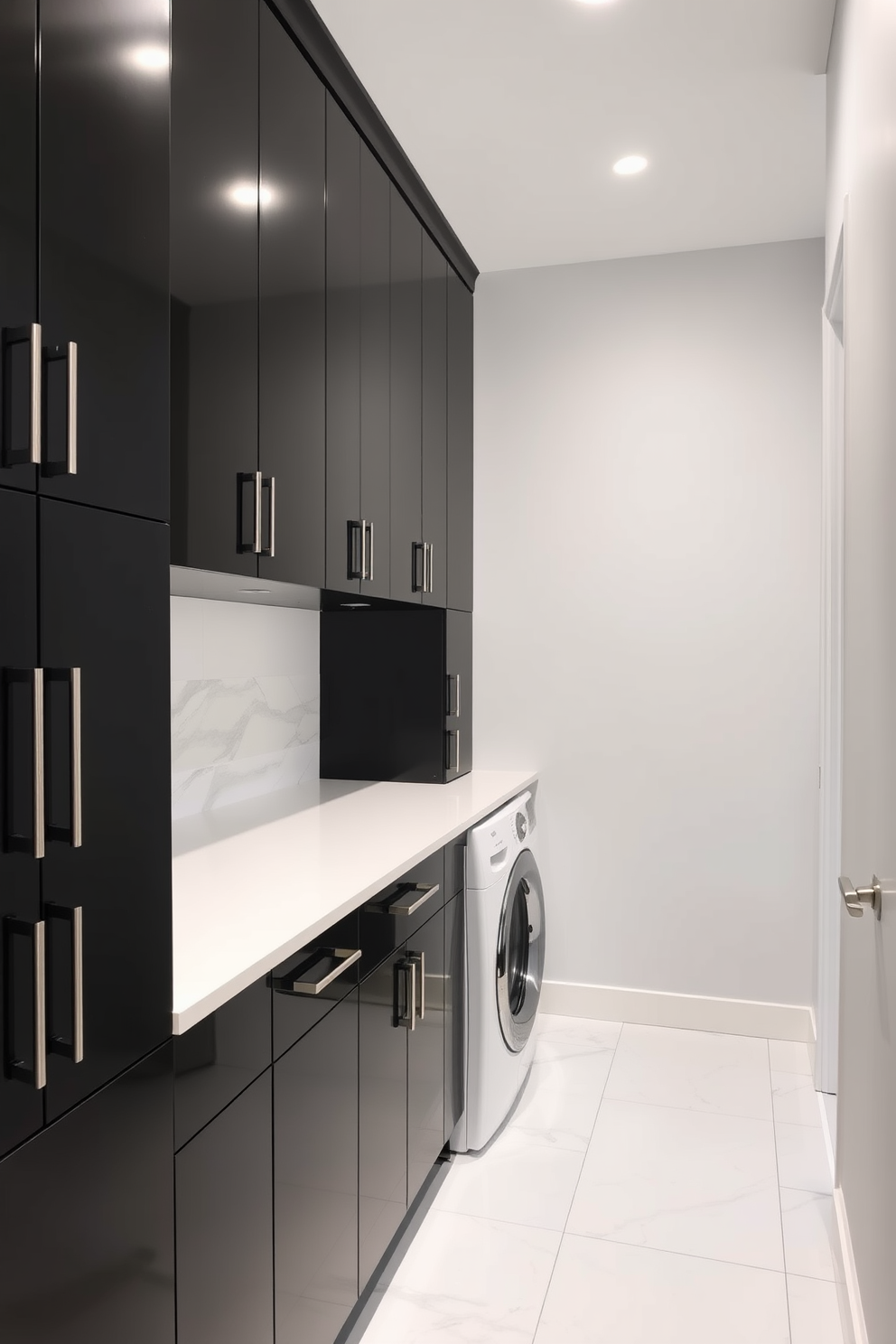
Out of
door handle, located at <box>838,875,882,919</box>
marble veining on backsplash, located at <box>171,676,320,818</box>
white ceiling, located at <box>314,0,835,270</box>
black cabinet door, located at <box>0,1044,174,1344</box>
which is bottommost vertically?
black cabinet door, located at <box>0,1044,174,1344</box>

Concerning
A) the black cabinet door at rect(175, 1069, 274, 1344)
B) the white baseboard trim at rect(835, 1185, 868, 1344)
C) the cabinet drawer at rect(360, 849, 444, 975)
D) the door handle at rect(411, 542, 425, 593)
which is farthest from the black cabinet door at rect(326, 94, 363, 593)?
the white baseboard trim at rect(835, 1185, 868, 1344)

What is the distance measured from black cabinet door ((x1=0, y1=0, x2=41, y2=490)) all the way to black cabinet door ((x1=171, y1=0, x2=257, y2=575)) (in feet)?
1.93

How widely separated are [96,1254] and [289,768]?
1955mm

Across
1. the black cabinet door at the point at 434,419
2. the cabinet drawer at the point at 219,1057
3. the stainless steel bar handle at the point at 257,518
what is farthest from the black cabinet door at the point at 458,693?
the cabinet drawer at the point at 219,1057

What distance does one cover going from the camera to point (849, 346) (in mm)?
1771

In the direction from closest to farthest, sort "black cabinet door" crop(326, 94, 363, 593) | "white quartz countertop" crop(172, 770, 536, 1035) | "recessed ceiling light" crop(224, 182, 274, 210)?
"white quartz countertop" crop(172, 770, 536, 1035) → "recessed ceiling light" crop(224, 182, 274, 210) → "black cabinet door" crop(326, 94, 363, 593)

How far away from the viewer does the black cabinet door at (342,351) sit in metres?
2.14

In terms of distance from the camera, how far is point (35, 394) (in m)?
0.86

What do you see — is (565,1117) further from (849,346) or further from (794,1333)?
(849,346)

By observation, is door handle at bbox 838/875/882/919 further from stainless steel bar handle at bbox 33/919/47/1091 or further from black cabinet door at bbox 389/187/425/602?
black cabinet door at bbox 389/187/425/602

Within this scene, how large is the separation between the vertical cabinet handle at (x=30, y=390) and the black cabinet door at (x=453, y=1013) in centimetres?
171

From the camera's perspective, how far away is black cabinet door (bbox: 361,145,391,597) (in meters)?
2.36

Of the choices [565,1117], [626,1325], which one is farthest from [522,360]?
[626,1325]

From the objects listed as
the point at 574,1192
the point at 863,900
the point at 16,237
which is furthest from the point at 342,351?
the point at 574,1192
